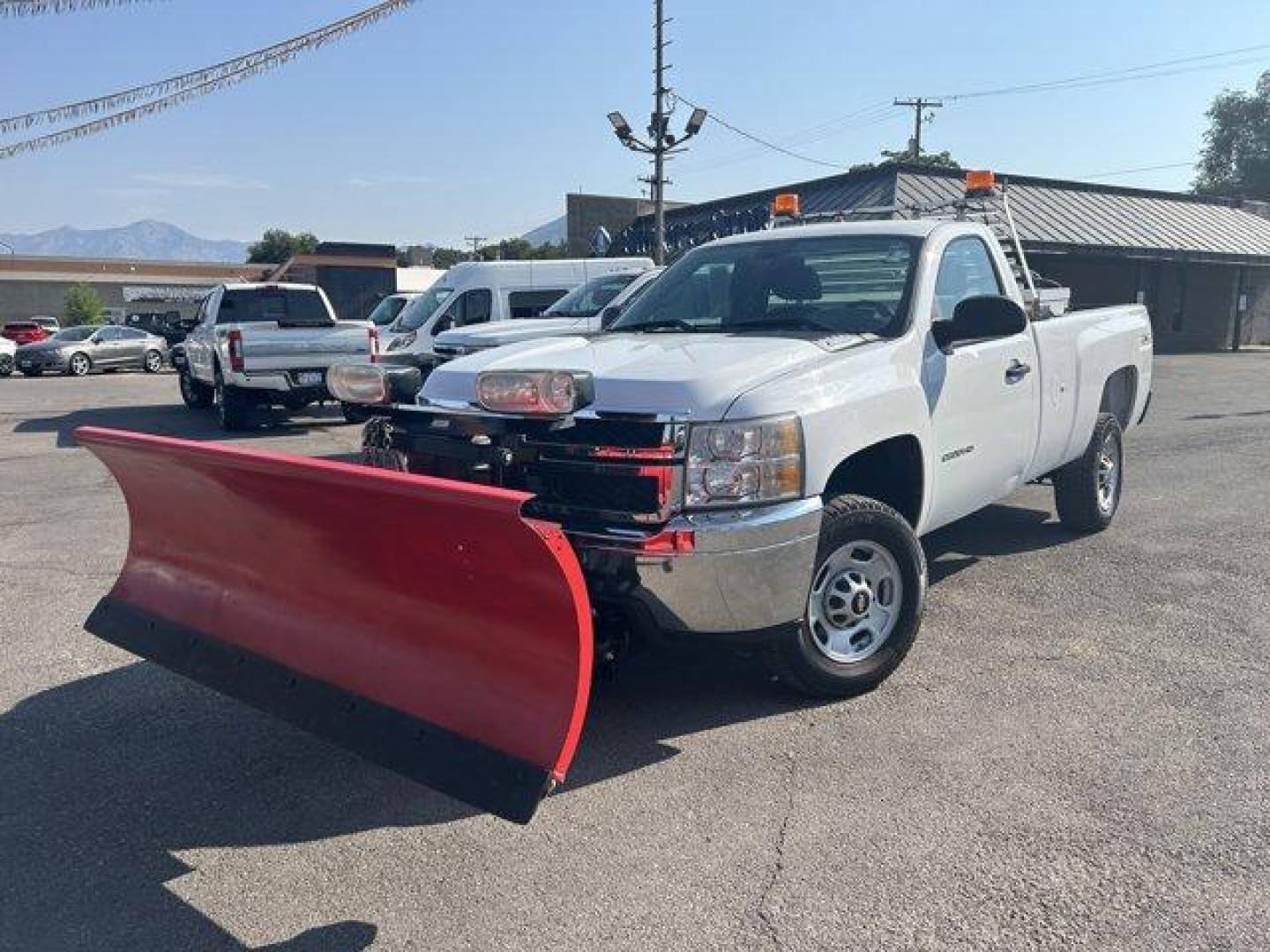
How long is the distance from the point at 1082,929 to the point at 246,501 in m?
3.06

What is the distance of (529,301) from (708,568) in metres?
12.5

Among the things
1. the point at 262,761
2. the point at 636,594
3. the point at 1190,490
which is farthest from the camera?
the point at 1190,490

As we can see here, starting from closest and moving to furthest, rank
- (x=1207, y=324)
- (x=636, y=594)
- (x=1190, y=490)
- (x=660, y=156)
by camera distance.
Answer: (x=636, y=594) < (x=1190, y=490) < (x=660, y=156) < (x=1207, y=324)

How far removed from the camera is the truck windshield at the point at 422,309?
16.0 m

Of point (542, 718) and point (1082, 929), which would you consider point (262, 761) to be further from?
point (1082, 929)

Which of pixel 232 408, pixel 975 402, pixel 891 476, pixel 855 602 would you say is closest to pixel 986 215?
pixel 975 402

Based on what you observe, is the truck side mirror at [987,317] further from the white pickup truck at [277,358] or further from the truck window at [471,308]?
the truck window at [471,308]

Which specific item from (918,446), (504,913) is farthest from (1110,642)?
(504,913)

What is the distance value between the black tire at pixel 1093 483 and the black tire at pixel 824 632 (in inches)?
119

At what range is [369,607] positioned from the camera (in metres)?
3.67

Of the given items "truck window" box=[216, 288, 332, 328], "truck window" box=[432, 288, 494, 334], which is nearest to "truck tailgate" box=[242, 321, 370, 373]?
"truck window" box=[432, 288, 494, 334]

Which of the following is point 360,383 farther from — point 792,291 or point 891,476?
point 891,476

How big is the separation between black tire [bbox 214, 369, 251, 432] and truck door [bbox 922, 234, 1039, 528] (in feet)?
35.7

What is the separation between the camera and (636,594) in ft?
11.9
